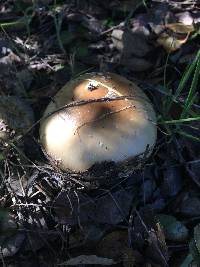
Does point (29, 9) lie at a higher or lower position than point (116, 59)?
higher

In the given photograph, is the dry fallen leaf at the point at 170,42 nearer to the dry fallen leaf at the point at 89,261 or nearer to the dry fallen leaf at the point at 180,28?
the dry fallen leaf at the point at 180,28

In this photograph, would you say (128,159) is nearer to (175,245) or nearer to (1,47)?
(175,245)

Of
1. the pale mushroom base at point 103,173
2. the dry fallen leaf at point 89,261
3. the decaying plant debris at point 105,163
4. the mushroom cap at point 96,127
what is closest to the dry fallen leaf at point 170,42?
the decaying plant debris at point 105,163

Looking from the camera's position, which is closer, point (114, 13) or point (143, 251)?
point (143, 251)

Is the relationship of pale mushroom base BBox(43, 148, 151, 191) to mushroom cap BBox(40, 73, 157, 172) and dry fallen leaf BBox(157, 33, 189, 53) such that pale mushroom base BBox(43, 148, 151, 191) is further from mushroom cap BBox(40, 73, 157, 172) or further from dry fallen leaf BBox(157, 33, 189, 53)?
dry fallen leaf BBox(157, 33, 189, 53)

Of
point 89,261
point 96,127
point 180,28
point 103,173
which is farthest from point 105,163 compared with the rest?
point 180,28

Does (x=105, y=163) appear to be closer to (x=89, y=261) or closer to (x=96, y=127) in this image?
(x=96, y=127)

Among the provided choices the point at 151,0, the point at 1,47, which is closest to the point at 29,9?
the point at 1,47

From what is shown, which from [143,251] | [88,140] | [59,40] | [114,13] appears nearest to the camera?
[88,140]
